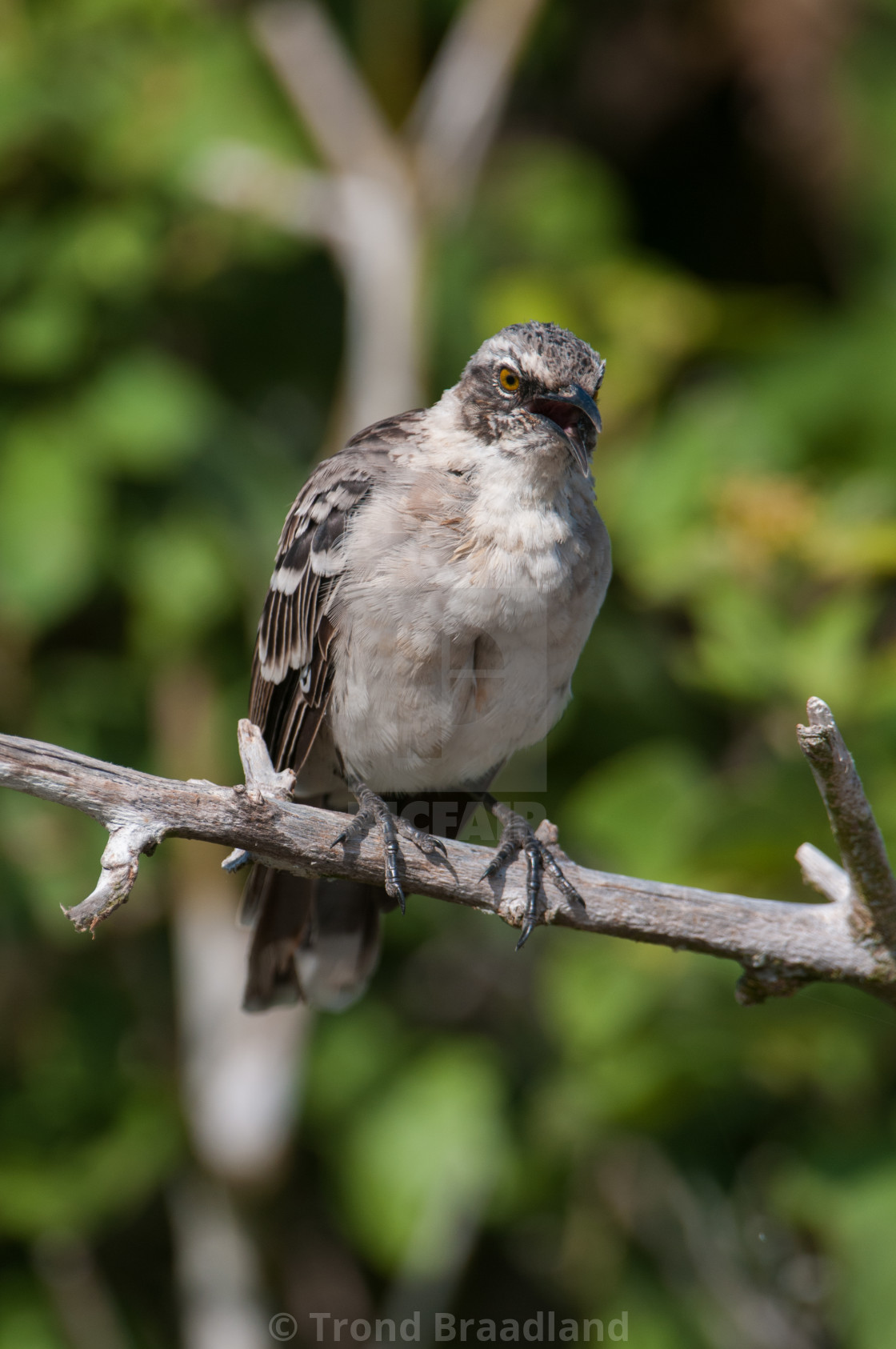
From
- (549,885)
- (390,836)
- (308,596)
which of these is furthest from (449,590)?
(549,885)

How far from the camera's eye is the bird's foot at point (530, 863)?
10.7 feet

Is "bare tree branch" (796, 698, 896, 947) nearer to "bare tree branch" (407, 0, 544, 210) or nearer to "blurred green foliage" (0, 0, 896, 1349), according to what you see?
"blurred green foliage" (0, 0, 896, 1349)

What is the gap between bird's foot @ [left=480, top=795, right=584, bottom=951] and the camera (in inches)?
129

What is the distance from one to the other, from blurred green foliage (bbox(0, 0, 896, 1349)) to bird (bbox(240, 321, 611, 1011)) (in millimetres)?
833

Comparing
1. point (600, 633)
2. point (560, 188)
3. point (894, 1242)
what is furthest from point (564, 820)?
point (560, 188)

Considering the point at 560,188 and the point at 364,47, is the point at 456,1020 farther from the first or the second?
the point at 364,47

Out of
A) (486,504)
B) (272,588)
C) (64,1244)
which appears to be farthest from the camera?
(64,1244)

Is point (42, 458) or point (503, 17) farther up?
point (503, 17)

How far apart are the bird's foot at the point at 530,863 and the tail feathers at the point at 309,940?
801mm

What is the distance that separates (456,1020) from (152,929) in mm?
1441

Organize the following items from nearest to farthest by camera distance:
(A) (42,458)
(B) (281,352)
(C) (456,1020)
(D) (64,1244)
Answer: (A) (42,458) → (D) (64,1244) → (C) (456,1020) → (B) (281,352)

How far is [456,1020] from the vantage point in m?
5.94

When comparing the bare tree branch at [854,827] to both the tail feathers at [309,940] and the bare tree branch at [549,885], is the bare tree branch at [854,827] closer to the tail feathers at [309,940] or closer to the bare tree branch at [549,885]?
the bare tree branch at [549,885]

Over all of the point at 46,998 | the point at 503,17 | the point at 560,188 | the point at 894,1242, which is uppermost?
the point at 503,17
